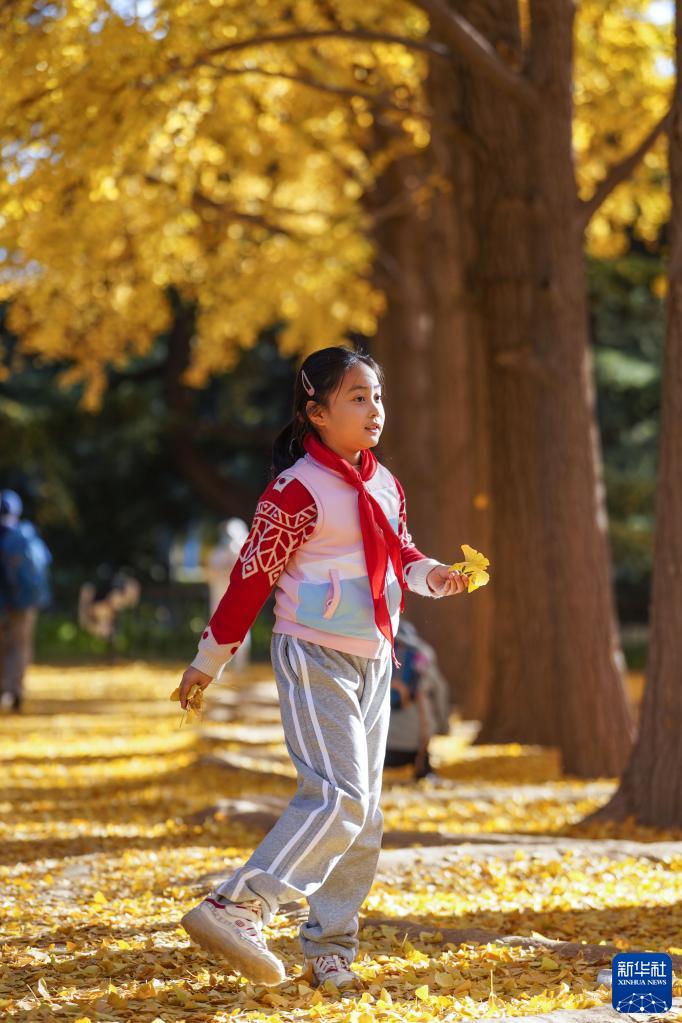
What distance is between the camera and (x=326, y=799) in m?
4.04

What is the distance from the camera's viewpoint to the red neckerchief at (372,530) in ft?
13.7

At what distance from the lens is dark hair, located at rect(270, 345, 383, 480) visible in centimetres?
433

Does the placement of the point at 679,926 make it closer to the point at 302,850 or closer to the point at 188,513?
the point at 302,850

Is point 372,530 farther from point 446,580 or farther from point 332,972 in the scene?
point 332,972

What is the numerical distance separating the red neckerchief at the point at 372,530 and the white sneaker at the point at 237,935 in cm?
79

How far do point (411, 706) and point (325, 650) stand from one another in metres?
5.84

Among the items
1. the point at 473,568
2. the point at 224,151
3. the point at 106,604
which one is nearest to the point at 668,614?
the point at 473,568

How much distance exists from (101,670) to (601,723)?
13.1 meters

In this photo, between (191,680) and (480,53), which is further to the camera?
(480,53)

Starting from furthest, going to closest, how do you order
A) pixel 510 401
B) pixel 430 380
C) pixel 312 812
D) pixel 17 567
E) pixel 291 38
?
pixel 430 380 → pixel 17 567 → pixel 510 401 → pixel 291 38 → pixel 312 812

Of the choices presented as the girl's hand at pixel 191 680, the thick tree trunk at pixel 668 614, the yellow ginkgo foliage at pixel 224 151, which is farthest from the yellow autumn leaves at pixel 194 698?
the yellow ginkgo foliage at pixel 224 151

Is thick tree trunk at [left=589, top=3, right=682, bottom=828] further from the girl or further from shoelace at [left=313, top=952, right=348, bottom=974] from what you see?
shoelace at [left=313, top=952, right=348, bottom=974]

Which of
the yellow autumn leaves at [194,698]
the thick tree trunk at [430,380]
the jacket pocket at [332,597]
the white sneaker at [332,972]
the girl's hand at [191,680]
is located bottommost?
the white sneaker at [332,972]

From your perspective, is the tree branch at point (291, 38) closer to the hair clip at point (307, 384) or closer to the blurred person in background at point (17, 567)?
the hair clip at point (307, 384)
